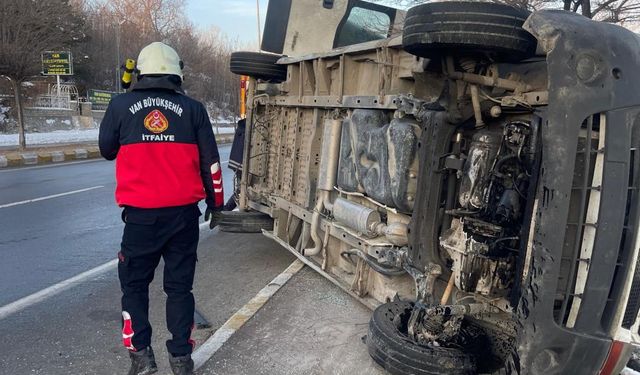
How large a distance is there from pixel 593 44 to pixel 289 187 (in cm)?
376

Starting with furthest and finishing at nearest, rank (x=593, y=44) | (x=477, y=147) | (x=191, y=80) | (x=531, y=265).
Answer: (x=191, y=80), (x=477, y=147), (x=531, y=265), (x=593, y=44)

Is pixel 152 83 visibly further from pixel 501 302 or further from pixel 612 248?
pixel 612 248

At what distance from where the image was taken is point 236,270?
229 inches

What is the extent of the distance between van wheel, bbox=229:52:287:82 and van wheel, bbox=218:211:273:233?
159 centimetres

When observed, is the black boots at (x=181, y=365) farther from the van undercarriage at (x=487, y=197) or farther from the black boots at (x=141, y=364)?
the van undercarriage at (x=487, y=197)

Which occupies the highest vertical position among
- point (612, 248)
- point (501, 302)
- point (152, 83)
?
point (152, 83)

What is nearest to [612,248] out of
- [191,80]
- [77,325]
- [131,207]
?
[131,207]

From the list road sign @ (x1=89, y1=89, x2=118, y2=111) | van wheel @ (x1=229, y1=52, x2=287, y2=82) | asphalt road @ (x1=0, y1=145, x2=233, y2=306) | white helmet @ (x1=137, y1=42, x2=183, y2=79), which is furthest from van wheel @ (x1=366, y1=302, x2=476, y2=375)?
road sign @ (x1=89, y1=89, x2=118, y2=111)

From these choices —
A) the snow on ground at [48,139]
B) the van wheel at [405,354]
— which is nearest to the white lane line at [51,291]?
the van wheel at [405,354]

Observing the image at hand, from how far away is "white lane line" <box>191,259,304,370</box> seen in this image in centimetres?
371

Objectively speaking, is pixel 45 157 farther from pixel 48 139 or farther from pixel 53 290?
pixel 53 290

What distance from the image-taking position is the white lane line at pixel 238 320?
12.2 feet

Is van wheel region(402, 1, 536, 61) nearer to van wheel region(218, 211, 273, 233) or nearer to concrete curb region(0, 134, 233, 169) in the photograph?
van wheel region(218, 211, 273, 233)

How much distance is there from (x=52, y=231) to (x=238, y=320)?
4344 millimetres
